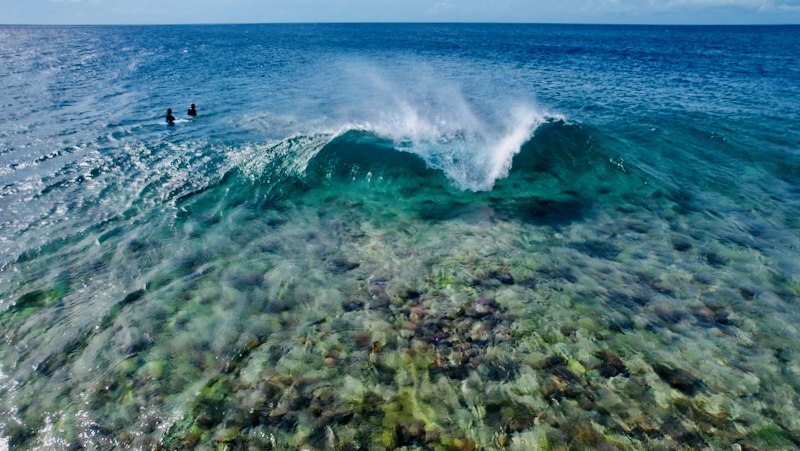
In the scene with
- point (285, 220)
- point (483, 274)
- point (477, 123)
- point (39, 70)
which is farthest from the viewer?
point (39, 70)

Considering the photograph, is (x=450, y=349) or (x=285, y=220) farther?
(x=285, y=220)

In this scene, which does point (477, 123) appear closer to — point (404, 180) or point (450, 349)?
point (404, 180)

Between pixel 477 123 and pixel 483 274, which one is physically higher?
pixel 477 123

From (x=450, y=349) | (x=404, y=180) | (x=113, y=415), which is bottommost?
(x=113, y=415)

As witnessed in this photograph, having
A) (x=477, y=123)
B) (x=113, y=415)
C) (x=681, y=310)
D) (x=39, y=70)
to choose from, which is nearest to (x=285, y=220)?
(x=113, y=415)

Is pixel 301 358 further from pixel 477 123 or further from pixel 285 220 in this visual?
pixel 477 123

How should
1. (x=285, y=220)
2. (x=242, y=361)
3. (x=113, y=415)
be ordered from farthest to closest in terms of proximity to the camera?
(x=285, y=220), (x=242, y=361), (x=113, y=415)

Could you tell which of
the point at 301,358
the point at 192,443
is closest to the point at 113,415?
the point at 192,443
